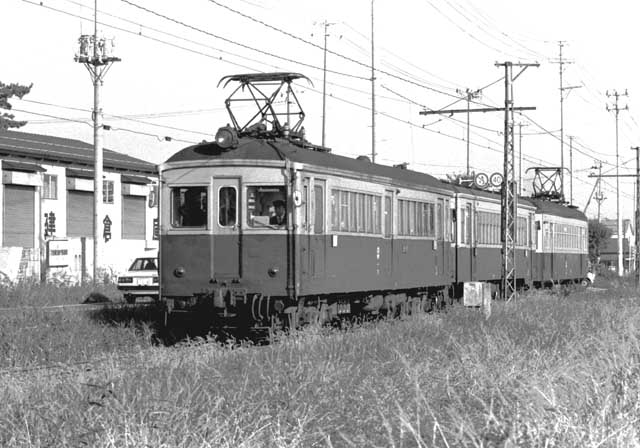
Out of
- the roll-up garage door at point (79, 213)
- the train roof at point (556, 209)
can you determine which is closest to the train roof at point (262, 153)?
the train roof at point (556, 209)

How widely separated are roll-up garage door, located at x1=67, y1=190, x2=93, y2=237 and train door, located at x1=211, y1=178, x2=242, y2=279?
32.2m

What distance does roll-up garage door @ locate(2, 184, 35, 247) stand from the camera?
43938 mm

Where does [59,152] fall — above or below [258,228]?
above

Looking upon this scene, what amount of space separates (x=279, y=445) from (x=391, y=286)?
1460cm

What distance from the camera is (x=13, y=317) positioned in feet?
60.3

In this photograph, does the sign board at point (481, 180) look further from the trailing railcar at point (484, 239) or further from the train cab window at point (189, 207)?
the train cab window at point (189, 207)

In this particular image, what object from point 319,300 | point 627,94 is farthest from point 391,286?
point 627,94

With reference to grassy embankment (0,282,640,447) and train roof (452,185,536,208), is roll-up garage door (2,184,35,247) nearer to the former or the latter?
train roof (452,185,536,208)

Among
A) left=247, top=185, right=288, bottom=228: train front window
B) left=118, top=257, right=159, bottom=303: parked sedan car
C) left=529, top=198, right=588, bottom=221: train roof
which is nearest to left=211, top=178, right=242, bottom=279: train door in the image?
left=247, top=185, right=288, bottom=228: train front window

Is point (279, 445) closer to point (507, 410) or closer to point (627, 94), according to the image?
point (507, 410)

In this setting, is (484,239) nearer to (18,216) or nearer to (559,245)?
(559,245)

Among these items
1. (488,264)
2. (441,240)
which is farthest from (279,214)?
(488,264)

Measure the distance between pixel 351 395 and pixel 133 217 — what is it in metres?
44.0

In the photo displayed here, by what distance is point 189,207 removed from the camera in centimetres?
1697
